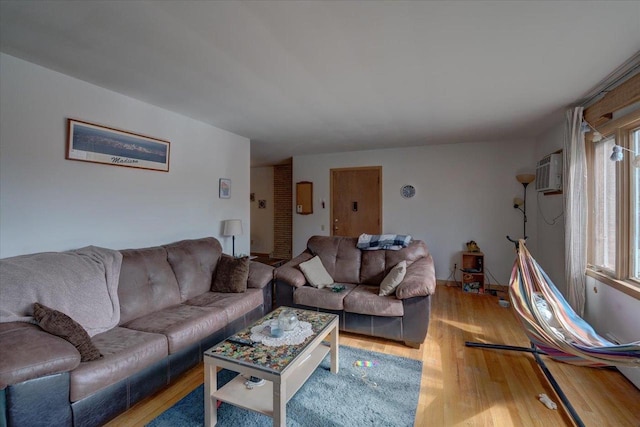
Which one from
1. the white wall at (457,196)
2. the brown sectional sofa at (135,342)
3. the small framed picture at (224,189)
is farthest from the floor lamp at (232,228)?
the white wall at (457,196)

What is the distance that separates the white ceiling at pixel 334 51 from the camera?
1548 millimetres

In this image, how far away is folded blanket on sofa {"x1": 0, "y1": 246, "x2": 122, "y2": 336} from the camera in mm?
1734

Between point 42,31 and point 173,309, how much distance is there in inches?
84.2

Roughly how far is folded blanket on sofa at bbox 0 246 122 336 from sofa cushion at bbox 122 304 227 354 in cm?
24

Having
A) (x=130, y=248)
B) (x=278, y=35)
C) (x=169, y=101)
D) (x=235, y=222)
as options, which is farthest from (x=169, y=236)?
(x=278, y=35)

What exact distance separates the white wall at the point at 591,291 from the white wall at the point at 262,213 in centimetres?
534

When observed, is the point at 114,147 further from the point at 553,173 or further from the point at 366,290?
the point at 553,173

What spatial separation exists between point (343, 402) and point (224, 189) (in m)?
3.06

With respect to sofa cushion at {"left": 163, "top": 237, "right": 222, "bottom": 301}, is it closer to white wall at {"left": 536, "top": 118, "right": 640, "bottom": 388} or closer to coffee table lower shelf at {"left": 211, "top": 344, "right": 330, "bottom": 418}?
coffee table lower shelf at {"left": 211, "top": 344, "right": 330, "bottom": 418}

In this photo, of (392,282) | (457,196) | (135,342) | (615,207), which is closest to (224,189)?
(135,342)

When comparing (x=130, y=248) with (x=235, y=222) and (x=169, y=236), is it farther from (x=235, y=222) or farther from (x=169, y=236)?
(x=235, y=222)

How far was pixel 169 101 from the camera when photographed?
2.93 metres

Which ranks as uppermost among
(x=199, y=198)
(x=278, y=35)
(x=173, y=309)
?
(x=278, y=35)

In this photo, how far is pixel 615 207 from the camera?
2.45 meters
